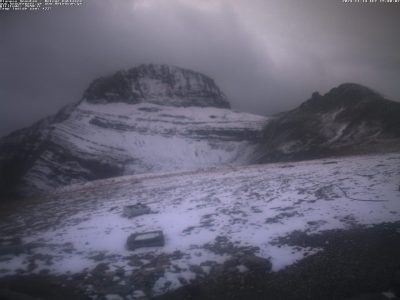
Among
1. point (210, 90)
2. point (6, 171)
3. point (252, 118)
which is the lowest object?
point (6, 171)

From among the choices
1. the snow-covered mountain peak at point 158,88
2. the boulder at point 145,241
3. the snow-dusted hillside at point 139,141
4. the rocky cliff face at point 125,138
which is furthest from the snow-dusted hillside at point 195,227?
the snow-covered mountain peak at point 158,88

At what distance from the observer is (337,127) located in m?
43.3

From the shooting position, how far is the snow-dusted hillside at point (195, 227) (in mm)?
8875

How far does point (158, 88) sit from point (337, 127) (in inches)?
2455

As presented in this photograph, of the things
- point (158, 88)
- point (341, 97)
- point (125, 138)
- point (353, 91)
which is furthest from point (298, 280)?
point (158, 88)

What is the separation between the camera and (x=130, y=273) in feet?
29.0

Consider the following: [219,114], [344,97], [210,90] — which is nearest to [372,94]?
[344,97]

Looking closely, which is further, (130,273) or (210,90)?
(210,90)

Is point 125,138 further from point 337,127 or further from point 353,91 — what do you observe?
point 353,91

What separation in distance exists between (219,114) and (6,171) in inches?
1929

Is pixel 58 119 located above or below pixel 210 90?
below

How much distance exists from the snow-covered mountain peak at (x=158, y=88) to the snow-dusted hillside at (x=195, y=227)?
239 feet

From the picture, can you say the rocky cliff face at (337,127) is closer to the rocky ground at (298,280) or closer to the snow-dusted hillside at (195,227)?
the snow-dusted hillside at (195,227)

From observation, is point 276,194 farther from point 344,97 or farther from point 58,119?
point 58,119
